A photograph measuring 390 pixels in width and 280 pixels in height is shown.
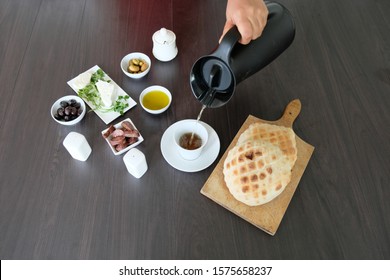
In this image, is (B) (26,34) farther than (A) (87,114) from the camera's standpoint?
Yes

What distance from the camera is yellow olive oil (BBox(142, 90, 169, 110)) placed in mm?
926

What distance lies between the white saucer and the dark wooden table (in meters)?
0.02

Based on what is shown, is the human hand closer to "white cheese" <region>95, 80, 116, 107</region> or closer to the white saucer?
the white saucer

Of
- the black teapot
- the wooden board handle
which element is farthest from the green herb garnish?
the wooden board handle

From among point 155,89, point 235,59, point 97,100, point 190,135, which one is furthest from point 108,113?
point 235,59

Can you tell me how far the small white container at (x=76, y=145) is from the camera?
0.78 m

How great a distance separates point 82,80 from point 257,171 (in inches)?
25.4

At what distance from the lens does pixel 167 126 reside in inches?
35.9

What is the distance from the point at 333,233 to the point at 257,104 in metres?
0.46

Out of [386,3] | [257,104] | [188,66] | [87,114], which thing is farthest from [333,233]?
[386,3]

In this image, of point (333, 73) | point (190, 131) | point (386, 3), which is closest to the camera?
point (190, 131)

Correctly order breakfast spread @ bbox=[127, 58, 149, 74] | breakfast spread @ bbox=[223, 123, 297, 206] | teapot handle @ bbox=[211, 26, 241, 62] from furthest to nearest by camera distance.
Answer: breakfast spread @ bbox=[127, 58, 149, 74], breakfast spread @ bbox=[223, 123, 297, 206], teapot handle @ bbox=[211, 26, 241, 62]
